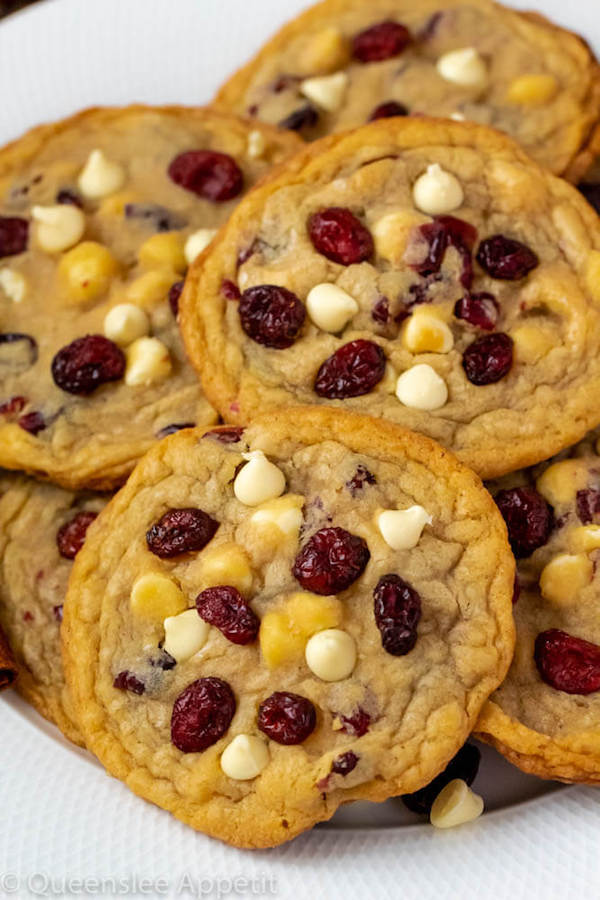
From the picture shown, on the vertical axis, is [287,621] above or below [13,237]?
below

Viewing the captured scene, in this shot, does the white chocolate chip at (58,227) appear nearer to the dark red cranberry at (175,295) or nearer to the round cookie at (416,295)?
the dark red cranberry at (175,295)

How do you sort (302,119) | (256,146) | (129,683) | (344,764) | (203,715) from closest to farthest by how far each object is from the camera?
(344,764), (203,715), (129,683), (256,146), (302,119)

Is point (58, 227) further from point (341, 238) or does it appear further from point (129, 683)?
point (129, 683)

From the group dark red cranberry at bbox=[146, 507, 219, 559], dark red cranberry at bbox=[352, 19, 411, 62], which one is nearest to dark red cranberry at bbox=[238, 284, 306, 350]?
dark red cranberry at bbox=[146, 507, 219, 559]

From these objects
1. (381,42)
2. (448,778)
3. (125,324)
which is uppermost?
(381,42)

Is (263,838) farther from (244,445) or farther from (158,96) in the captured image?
(158,96)

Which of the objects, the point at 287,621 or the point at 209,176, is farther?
the point at 209,176

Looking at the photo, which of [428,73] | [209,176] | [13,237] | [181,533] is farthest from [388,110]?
[181,533]

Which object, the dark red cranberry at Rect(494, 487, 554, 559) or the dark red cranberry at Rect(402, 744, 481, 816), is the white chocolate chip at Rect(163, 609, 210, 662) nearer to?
the dark red cranberry at Rect(402, 744, 481, 816)
